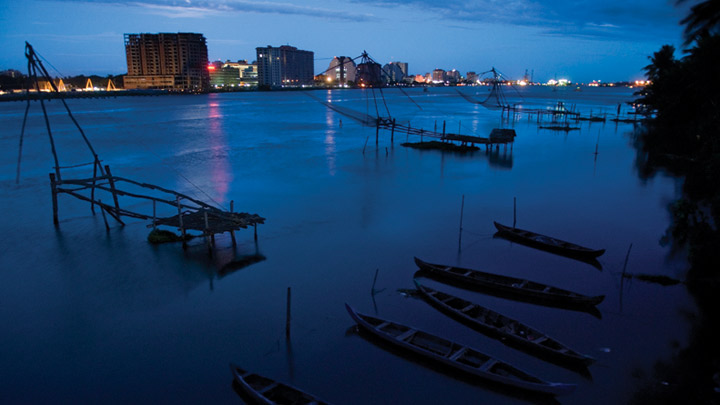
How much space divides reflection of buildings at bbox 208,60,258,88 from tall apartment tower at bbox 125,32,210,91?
1529 cm

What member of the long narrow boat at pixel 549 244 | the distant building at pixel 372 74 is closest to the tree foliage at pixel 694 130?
the long narrow boat at pixel 549 244

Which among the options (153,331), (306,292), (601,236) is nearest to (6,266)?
(153,331)

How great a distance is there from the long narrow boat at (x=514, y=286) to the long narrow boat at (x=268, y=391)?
441cm

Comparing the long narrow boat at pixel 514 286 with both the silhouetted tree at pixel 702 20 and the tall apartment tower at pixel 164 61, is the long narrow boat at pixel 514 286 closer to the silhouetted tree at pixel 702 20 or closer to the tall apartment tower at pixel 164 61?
the silhouetted tree at pixel 702 20

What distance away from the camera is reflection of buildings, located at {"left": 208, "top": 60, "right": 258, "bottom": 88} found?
165 metres

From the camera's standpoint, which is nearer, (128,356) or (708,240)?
(128,356)

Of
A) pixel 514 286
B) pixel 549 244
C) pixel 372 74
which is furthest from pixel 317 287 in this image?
pixel 372 74

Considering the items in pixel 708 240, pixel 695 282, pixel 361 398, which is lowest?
pixel 361 398

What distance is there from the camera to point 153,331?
8.07 meters

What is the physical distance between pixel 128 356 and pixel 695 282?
10485 mm

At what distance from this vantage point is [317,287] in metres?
9.62

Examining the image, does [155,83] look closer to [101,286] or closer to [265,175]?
[265,175]

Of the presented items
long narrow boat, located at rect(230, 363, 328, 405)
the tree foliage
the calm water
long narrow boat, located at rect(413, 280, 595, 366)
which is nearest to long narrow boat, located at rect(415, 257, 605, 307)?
the calm water

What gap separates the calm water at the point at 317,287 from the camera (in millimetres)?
6859
